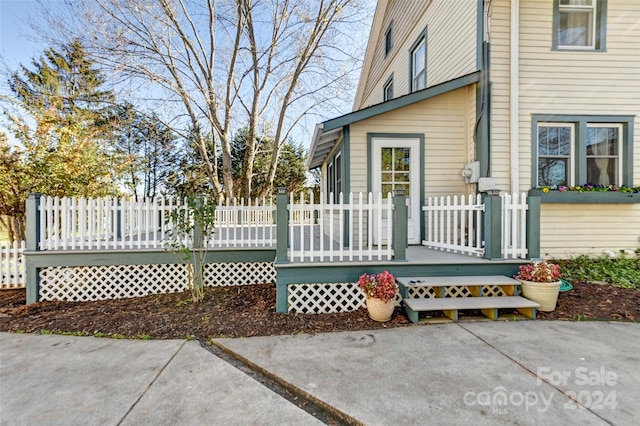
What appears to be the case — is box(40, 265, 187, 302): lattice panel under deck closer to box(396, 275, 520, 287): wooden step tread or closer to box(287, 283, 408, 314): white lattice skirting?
box(287, 283, 408, 314): white lattice skirting

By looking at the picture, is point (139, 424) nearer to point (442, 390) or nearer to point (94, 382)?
point (94, 382)

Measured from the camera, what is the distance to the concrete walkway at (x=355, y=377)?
2.06 metres

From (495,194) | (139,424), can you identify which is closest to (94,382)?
(139,424)

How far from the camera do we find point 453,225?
5.64 m

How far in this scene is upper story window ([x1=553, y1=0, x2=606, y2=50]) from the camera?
5629 millimetres

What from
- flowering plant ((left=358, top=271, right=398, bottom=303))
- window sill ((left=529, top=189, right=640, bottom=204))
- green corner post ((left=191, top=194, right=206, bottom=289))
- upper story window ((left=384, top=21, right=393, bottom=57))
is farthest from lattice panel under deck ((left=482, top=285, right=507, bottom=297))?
upper story window ((left=384, top=21, right=393, bottom=57))

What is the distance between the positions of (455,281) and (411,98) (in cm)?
337

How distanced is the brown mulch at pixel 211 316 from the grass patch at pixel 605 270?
1.11 feet

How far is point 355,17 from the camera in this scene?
40.3 feet

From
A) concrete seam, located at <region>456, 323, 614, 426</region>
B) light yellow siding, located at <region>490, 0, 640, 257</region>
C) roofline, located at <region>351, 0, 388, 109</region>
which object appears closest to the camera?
concrete seam, located at <region>456, 323, 614, 426</region>

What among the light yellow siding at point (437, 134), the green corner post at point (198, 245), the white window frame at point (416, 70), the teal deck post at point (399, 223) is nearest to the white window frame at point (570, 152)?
the light yellow siding at point (437, 134)

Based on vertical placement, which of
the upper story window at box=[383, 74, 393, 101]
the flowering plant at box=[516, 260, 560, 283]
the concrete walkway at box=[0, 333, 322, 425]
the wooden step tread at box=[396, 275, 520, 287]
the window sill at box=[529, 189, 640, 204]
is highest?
the upper story window at box=[383, 74, 393, 101]

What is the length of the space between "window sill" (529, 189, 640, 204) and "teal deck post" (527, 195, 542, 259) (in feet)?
5.01

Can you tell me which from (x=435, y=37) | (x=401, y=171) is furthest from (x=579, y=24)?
(x=401, y=171)
